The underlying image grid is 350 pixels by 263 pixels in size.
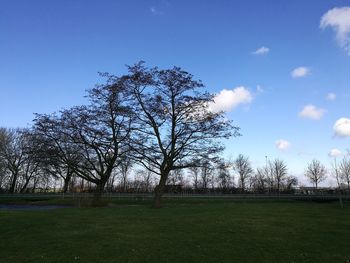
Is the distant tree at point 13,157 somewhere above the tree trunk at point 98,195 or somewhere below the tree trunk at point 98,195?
above

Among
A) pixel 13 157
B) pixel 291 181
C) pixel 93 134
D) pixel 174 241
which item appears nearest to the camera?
pixel 174 241

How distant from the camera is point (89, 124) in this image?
39.8 m

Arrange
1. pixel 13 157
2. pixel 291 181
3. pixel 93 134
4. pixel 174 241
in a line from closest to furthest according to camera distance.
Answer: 1. pixel 174 241
2. pixel 93 134
3. pixel 13 157
4. pixel 291 181

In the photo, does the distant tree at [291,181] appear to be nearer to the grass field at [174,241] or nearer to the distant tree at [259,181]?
the distant tree at [259,181]

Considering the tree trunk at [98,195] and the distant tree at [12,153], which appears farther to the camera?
the distant tree at [12,153]

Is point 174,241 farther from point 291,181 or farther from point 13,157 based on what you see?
point 291,181

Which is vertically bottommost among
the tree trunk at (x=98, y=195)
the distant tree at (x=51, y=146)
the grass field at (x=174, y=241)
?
the grass field at (x=174, y=241)

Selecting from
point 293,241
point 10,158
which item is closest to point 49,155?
point 293,241

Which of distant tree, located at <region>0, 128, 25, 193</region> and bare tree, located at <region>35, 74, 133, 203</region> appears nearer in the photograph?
bare tree, located at <region>35, 74, 133, 203</region>

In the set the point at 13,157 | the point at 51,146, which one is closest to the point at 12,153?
the point at 13,157

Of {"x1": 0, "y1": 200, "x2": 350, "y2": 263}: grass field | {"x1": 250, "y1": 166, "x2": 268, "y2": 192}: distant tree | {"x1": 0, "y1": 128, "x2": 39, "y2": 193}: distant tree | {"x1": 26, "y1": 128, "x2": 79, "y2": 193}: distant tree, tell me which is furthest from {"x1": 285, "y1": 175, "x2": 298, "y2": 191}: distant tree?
{"x1": 0, "y1": 200, "x2": 350, "y2": 263}: grass field

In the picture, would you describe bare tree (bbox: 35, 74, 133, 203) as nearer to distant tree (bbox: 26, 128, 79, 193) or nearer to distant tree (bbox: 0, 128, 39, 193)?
distant tree (bbox: 26, 128, 79, 193)

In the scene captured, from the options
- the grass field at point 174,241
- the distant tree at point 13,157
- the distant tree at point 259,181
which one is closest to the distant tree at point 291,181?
the distant tree at point 259,181

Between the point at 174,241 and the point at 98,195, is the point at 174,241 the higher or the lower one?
the lower one
